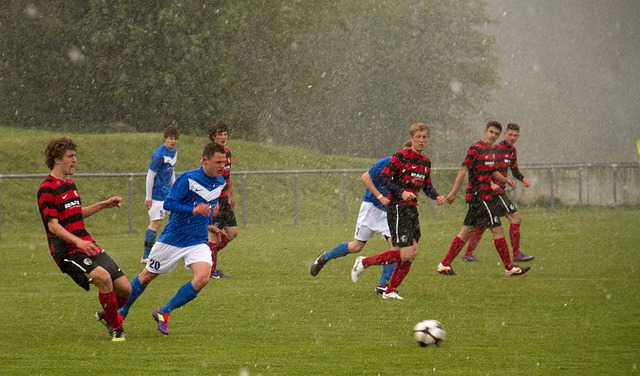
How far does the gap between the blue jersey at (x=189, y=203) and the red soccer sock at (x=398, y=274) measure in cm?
300

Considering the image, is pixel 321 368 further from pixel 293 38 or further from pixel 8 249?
pixel 293 38

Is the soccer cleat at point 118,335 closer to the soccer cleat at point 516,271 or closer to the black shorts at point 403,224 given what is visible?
the black shorts at point 403,224

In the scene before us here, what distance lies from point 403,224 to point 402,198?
34 cm

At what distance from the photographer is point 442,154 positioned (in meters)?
61.9

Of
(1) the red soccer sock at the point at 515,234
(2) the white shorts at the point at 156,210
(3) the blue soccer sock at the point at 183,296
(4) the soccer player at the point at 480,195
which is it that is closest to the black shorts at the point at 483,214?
(4) the soccer player at the point at 480,195

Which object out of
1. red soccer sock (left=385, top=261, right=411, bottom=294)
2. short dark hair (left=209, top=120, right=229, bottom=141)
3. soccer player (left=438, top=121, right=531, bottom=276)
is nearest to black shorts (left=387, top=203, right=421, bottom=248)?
red soccer sock (left=385, top=261, right=411, bottom=294)

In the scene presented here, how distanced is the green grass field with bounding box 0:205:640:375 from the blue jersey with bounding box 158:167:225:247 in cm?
84

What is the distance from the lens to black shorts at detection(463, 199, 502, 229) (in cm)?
1453

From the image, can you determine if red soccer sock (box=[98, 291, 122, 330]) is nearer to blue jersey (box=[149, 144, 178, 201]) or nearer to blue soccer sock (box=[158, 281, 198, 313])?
blue soccer sock (box=[158, 281, 198, 313])

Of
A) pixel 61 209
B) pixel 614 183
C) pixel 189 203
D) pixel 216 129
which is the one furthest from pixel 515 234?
pixel 614 183

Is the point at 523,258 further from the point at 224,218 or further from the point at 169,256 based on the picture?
the point at 169,256

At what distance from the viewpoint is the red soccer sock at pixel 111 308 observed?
8727 millimetres

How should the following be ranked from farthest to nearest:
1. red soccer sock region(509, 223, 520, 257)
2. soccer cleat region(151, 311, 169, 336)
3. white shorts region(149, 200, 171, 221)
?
white shorts region(149, 200, 171, 221) < red soccer sock region(509, 223, 520, 257) < soccer cleat region(151, 311, 169, 336)

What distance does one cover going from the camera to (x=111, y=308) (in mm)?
8812
